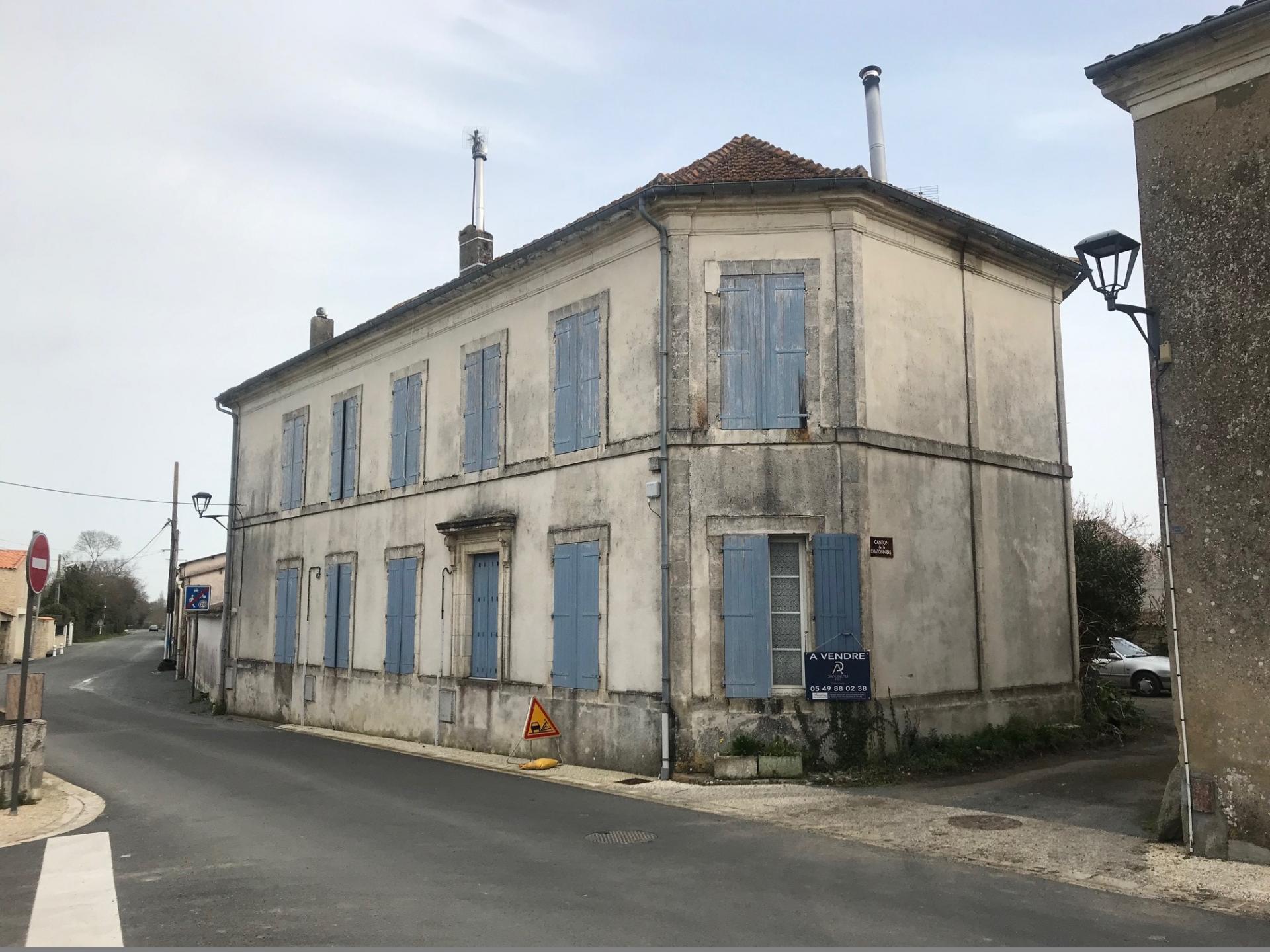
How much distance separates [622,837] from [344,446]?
12.2 meters

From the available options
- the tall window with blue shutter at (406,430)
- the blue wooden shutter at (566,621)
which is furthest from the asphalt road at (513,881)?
the tall window with blue shutter at (406,430)

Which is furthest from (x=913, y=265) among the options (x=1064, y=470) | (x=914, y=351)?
(x=1064, y=470)

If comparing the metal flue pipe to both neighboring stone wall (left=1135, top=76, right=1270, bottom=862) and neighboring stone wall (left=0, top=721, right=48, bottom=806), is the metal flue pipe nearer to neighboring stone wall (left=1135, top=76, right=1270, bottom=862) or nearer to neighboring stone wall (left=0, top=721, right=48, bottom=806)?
neighboring stone wall (left=1135, top=76, right=1270, bottom=862)

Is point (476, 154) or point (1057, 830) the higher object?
point (476, 154)

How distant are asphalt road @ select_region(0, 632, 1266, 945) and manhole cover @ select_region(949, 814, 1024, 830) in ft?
4.13

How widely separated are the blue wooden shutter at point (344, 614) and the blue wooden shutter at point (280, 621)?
2251 millimetres

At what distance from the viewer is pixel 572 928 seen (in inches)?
215

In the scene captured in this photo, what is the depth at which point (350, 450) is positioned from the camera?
60.0ft

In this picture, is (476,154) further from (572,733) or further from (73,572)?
(73,572)

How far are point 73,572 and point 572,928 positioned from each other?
2802 inches

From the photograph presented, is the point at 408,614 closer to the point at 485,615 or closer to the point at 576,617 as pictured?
the point at 485,615

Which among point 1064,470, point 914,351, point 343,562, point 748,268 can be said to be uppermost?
point 748,268

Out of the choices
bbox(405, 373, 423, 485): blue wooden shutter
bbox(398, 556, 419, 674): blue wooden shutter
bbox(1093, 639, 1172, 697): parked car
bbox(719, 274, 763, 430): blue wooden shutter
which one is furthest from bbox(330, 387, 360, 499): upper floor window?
bbox(1093, 639, 1172, 697): parked car

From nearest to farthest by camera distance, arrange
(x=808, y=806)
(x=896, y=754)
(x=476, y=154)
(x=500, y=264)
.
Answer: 1. (x=808, y=806)
2. (x=896, y=754)
3. (x=500, y=264)
4. (x=476, y=154)
